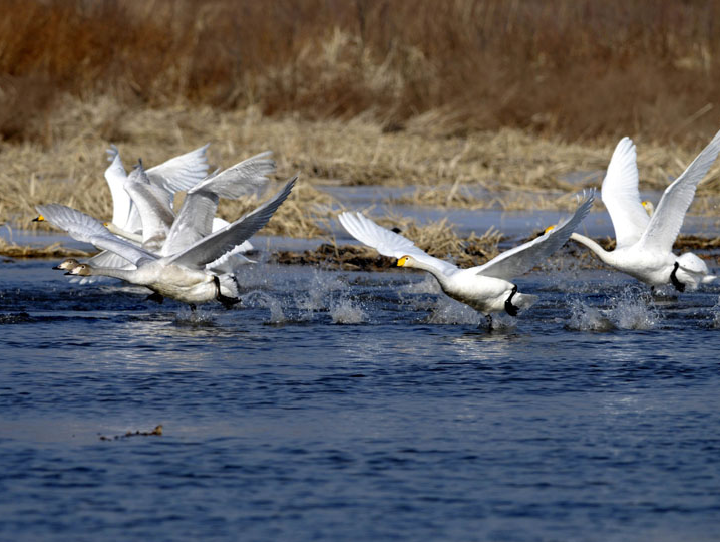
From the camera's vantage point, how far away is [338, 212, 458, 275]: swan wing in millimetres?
9375

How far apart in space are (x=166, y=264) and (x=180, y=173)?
3.55m

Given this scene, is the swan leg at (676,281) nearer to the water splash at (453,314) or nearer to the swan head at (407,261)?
the water splash at (453,314)

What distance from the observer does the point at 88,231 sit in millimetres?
9922

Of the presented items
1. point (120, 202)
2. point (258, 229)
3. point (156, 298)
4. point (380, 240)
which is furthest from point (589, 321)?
point (120, 202)

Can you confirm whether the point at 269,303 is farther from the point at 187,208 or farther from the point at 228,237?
the point at 228,237

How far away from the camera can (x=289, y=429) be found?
6.29 metres

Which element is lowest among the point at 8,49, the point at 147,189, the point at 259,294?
the point at 259,294

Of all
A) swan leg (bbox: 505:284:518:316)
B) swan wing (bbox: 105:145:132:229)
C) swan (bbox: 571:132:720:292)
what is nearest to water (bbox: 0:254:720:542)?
swan leg (bbox: 505:284:518:316)

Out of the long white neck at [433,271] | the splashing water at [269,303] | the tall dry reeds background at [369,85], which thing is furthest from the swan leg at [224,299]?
the tall dry reeds background at [369,85]

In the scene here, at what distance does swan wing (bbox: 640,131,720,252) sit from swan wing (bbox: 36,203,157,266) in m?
3.84

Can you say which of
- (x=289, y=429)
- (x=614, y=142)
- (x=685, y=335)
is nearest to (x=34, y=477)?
(x=289, y=429)

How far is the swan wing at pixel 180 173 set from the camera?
13.0 meters

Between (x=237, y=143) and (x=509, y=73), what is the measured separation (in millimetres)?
5784

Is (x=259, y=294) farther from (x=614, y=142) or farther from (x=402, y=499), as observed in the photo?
(x=614, y=142)
